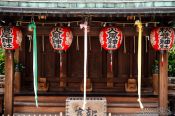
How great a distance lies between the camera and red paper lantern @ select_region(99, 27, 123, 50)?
13188 millimetres

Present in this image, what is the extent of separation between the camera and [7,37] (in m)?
13.3

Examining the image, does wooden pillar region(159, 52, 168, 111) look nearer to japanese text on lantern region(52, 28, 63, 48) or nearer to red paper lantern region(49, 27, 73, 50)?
red paper lantern region(49, 27, 73, 50)

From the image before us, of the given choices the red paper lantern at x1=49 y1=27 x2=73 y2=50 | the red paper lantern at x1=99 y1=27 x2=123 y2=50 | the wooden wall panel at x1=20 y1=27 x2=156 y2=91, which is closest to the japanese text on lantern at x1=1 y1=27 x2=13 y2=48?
the red paper lantern at x1=49 y1=27 x2=73 y2=50

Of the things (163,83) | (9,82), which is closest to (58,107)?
(9,82)

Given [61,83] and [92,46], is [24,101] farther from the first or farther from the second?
[92,46]

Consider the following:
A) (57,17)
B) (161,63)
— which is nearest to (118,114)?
(161,63)

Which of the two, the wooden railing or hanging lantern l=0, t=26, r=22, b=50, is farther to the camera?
the wooden railing

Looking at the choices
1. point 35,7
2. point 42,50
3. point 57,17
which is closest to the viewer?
point 35,7

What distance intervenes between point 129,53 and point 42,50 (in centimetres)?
402

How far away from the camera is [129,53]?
643 inches

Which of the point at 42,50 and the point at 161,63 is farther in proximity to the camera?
the point at 42,50

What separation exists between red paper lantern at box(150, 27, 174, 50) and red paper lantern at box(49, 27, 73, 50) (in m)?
3.23

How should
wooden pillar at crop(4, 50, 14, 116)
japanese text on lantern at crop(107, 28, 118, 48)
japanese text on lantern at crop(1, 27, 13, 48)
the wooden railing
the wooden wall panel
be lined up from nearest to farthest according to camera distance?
japanese text on lantern at crop(107, 28, 118, 48) < japanese text on lantern at crop(1, 27, 13, 48) < wooden pillar at crop(4, 50, 14, 116) < the wooden railing < the wooden wall panel

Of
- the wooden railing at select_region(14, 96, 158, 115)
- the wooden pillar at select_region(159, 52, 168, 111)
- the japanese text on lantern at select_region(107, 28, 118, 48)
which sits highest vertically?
the japanese text on lantern at select_region(107, 28, 118, 48)
